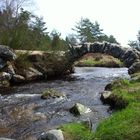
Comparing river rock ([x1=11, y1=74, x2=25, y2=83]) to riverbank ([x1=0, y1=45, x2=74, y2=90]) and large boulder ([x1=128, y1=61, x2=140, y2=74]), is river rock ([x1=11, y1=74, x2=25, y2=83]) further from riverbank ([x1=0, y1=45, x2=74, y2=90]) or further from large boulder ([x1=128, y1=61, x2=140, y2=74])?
large boulder ([x1=128, y1=61, x2=140, y2=74])

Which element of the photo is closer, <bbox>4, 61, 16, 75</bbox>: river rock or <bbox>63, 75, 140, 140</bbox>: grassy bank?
<bbox>63, 75, 140, 140</bbox>: grassy bank

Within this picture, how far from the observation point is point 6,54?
32875mm

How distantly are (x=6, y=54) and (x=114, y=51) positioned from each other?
12049 mm

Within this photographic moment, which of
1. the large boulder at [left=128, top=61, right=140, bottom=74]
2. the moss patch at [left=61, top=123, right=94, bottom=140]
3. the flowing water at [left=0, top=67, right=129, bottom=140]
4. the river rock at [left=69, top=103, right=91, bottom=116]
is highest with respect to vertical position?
the large boulder at [left=128, top=61, right=140, bottom=74]

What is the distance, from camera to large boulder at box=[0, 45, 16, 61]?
107 feet

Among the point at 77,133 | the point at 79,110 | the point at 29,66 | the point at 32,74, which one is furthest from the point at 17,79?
the point at 77,133

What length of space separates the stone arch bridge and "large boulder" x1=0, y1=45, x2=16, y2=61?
901 centimetres

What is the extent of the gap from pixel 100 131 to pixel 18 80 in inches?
839

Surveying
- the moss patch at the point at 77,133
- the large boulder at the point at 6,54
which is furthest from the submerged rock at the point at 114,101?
the large boulder at the point at 6,54

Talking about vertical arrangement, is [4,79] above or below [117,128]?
below

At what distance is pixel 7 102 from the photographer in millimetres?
22281

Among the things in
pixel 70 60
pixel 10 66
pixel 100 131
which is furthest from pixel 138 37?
pixel 100 131

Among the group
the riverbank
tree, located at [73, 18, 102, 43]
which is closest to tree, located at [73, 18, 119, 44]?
tree, located at [73, 18, 102, 43]

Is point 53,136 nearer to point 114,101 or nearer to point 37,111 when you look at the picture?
point 37,111
